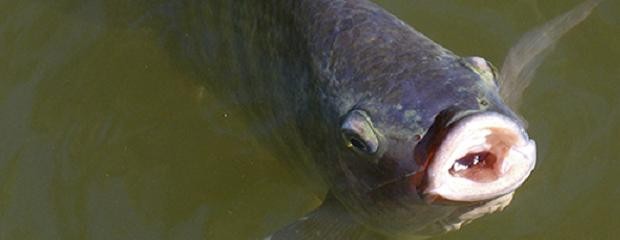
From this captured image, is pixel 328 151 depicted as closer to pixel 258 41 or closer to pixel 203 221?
pixel 258 41

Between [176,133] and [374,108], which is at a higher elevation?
[374,108]

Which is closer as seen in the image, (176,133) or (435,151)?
(435,151)

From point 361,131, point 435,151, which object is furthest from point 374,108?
point 435,151

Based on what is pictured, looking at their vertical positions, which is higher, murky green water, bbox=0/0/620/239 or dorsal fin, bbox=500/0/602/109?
dorsal fin, bbox=500/0/602/109

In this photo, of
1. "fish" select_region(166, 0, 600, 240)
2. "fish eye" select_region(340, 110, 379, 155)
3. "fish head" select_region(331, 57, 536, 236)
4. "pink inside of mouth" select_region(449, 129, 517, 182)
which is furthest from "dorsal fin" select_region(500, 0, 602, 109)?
"pink inside of mouth" select_region(449, 129, 517, 182)

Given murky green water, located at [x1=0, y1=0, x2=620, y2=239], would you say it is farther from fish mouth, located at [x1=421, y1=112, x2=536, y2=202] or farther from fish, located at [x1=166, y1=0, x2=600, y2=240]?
fish mouth, located at [x1=421, y1=112, x2=536, y2=202]

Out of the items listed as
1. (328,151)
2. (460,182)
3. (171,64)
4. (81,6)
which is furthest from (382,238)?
(81,6)

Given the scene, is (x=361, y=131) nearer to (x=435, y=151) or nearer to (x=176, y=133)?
(x=435, y=151)
